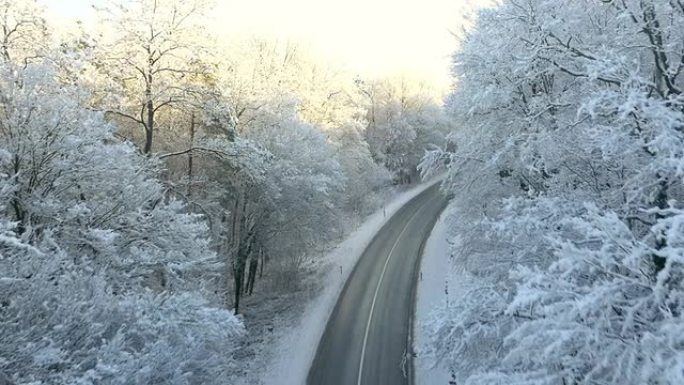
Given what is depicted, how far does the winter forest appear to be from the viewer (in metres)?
5.76

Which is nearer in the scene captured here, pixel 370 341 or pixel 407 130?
pixel 370 341

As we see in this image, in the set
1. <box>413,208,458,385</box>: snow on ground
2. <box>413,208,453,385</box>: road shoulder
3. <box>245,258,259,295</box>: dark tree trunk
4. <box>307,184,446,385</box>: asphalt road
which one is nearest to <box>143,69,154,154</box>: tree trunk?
<box>307,184,446,385</box>: asphalt road

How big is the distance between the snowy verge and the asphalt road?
396 millimetres

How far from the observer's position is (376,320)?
24172 millimetres

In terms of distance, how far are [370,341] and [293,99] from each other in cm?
1259

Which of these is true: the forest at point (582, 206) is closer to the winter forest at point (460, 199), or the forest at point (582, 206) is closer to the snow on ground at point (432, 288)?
the winter forest at point (460, 199)

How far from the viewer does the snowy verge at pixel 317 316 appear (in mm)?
20062

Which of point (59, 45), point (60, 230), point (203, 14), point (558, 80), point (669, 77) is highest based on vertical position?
point (203, 14)

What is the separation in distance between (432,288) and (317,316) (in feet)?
22.4

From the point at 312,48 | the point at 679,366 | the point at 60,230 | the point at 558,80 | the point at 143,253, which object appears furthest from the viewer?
the point at 312,48

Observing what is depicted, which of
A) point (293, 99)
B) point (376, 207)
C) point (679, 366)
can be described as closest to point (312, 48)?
point (376, 207)

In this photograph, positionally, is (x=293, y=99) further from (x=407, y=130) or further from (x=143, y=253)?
(x=407, y=130)

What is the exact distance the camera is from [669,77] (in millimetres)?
7414

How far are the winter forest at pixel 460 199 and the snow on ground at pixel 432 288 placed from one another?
18.6 ft
